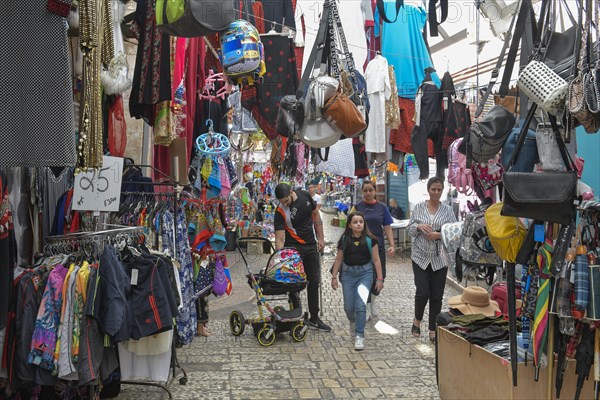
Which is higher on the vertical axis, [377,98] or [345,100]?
[377,98]

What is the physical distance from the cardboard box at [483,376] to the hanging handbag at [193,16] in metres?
2.70

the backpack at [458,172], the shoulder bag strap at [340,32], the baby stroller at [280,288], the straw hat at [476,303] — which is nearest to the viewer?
the shoulder bag strap at [340,32]

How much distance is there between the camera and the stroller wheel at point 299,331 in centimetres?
714

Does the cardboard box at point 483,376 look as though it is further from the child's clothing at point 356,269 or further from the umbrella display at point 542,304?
the child's clothing at point 356,269

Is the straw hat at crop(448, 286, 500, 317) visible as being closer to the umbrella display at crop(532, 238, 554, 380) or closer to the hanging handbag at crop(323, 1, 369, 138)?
the umbrella display at crop(532, 238, 554, 380)

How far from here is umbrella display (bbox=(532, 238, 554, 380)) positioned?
3.23m

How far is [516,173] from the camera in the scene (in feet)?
10.3

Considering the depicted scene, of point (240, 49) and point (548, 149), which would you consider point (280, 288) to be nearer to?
point (240, 49)

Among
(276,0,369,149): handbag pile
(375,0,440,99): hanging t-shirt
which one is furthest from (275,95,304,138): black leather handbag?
(375,0,440,99): hanging t-shirt

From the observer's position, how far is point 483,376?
12.8ft

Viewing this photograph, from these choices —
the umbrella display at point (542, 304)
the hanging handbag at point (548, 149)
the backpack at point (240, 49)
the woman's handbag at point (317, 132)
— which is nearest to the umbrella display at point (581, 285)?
the umbrella display at point (542, 304)

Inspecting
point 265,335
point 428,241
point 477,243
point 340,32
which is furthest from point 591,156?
point 265,335

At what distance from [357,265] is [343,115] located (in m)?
3.11

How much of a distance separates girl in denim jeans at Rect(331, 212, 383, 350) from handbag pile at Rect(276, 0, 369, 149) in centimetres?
257
